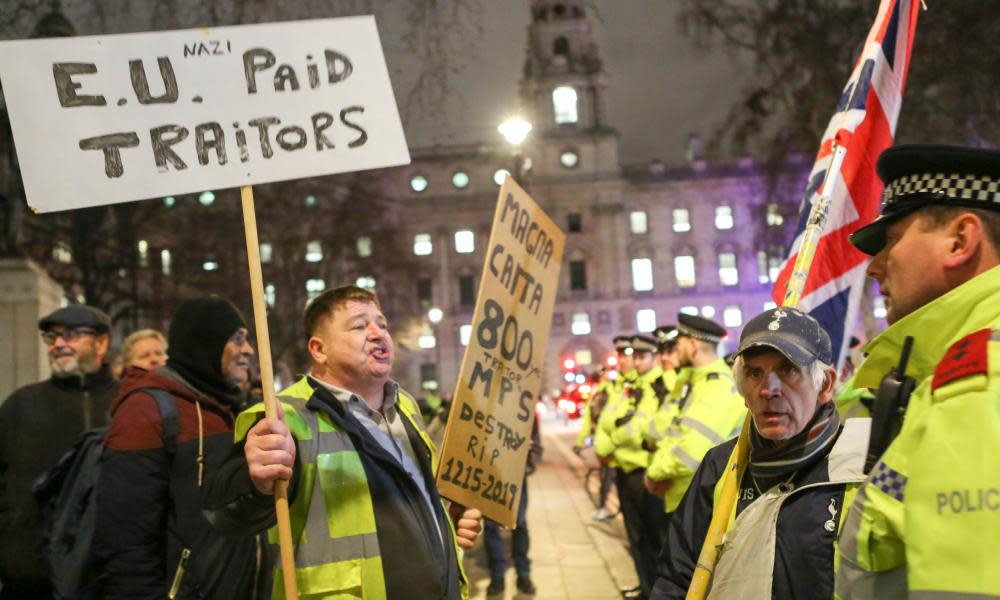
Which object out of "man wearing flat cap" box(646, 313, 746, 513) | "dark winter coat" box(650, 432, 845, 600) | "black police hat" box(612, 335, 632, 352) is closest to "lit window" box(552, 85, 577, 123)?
"black police hat" box(612, 335, 632, 352)

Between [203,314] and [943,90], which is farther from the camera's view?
[943,90]

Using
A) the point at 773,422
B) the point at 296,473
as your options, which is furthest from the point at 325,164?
the point at 773,422

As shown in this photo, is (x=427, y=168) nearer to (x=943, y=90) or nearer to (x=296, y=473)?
(x=943, y=90)

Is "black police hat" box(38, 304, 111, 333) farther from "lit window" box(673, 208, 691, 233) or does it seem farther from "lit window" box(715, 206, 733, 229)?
"lit window" box(715, 206, 733, 229)

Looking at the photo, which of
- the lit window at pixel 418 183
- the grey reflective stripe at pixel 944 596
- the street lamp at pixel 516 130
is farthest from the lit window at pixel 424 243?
the grey reflective stripe at pixel 944 596

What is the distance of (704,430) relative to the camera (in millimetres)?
5398

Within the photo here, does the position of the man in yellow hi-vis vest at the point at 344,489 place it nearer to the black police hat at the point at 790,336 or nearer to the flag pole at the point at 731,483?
the flag pole at the point at 731,483

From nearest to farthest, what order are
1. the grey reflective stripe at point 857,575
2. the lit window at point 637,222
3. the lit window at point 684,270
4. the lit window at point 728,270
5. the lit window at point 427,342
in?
the grey reflective stripe at point 857,575, the lit window at point 427,342, the lit window at point 728,270, the lit window at point 684,270, the lit window at point 637,222

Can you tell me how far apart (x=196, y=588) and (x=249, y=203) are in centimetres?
164

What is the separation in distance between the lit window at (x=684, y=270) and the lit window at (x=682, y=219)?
8.33 ft

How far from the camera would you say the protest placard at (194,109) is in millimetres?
2787

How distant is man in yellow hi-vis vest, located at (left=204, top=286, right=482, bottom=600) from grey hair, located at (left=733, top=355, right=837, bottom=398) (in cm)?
117

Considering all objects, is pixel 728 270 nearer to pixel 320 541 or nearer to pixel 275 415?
pixel 320 541

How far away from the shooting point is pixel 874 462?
2080 millimetres
